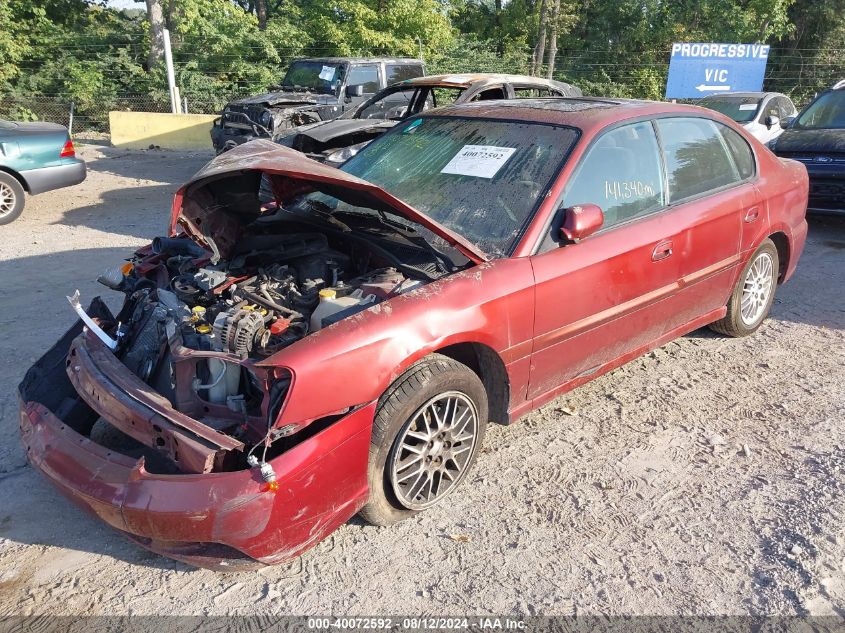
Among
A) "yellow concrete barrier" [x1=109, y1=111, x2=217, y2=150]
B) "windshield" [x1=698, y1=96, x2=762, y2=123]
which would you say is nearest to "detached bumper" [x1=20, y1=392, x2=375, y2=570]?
"windshield" [x1=698, y1=96, x2=762, y2=123]

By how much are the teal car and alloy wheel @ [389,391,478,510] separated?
743 cm

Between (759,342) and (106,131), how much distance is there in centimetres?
1751

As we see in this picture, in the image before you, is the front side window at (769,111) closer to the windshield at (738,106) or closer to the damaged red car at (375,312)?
the windshield at (738,106)

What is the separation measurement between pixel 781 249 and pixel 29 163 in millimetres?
8393

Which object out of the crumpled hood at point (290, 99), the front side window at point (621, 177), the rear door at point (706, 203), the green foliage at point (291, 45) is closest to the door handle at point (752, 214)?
the rear door at point (706, 203)

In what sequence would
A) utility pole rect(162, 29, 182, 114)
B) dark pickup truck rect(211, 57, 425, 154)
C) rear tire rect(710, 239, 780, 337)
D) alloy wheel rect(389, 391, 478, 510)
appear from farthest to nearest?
utility pole rect(162, 29, 182, 114) < dark pickup truck rect(211, 57, 425, 154) < rear tire rect(710, 239, 780, 337) < alloy wheel rect(389, 391, 478, 510)

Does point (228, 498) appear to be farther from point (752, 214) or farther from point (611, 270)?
point (752, 214)

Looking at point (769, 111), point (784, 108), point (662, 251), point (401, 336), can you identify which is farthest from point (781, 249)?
point (784, 108)

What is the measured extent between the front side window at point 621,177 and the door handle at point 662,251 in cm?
20

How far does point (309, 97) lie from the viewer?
35.5 ft

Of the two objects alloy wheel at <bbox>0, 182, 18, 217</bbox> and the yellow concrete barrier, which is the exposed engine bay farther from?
the yellow concrete barrier

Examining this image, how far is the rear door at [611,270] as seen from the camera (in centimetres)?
319

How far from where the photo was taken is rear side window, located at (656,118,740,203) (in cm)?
384

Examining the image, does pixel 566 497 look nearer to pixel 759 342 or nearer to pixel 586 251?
pixel 586 251
